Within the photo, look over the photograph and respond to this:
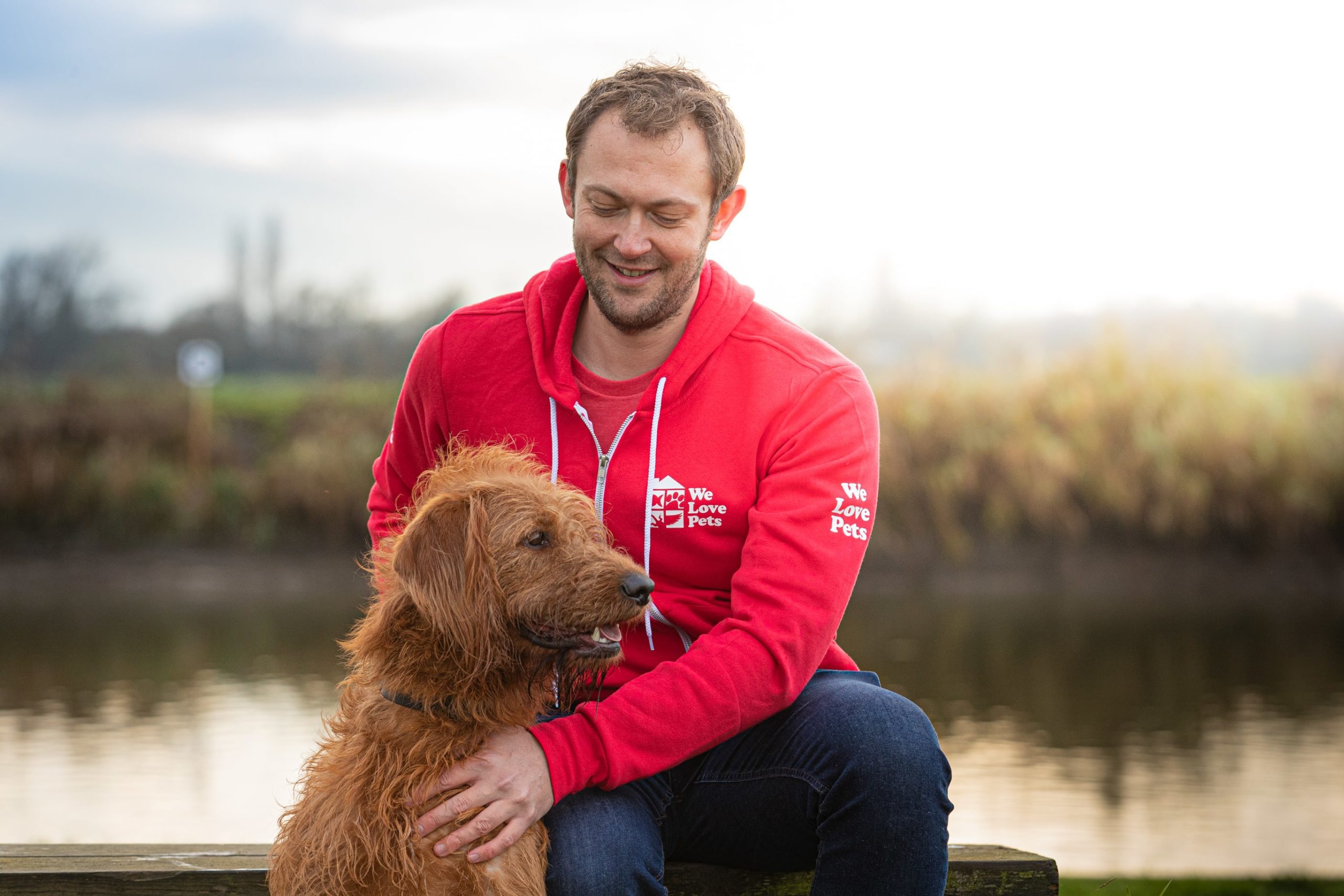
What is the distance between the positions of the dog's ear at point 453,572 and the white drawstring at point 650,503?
0.71 meters

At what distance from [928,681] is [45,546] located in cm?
1050

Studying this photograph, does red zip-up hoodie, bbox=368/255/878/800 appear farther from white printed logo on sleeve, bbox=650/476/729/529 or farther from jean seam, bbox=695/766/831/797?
jean seam, bbox=695/766/831/797

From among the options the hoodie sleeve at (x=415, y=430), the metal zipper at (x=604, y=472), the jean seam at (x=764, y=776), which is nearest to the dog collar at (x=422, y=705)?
the metal zipper at (x=604, y=472)

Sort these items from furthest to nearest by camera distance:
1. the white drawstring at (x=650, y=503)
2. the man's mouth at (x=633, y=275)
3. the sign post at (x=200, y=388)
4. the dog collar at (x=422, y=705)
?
the sign post at (x=200, y=388) < the man's mouth at (x=633, y=275) < the white drawstring at (x=650, y=503) < the dog collar at (x=422, y=705)

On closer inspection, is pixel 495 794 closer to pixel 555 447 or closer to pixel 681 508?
pixel 681 508

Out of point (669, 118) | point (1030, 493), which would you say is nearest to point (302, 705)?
point (669, 118)

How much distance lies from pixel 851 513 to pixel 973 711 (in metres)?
6.87

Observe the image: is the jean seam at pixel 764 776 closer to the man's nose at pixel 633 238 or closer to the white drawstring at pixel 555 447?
the white drawstring at pixel 555 447

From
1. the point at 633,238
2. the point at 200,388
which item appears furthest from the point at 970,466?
the point at 633,238

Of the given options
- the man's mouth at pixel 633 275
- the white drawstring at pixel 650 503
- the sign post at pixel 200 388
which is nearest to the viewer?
the white drawstring at pixel 650 503

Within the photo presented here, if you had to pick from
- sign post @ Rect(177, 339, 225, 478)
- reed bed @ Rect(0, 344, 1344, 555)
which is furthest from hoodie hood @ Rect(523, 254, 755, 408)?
sign post @ Rect(177, 339, 225, 478)

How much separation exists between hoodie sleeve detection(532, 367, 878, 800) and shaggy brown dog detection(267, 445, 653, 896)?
0.52 ft

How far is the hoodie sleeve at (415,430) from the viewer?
3967mm

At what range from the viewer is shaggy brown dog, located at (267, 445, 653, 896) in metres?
2.91
